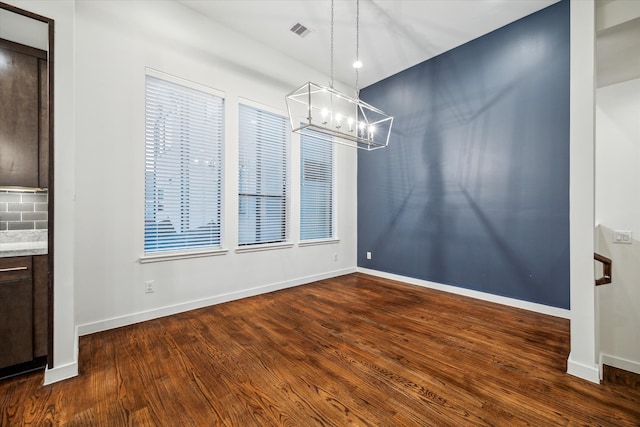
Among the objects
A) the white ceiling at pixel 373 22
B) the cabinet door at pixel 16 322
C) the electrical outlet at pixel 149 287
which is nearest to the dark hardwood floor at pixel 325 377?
the cabinet door at pixel 16 322

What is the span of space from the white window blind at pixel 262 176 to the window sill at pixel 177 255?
1.31 ft

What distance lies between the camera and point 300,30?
3576mm

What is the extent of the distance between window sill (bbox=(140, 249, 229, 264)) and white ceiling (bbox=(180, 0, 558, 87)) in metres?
2.86

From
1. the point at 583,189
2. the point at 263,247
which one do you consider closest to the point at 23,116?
the point at 263,247

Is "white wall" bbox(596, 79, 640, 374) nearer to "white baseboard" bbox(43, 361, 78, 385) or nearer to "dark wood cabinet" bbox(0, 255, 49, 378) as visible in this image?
"white baseboard" bbox(43, 361, 78, 385)

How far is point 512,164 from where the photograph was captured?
341 cm

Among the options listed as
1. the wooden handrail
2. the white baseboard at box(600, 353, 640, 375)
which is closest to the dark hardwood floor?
the white baseboard at box(600, 353, 640, 375)

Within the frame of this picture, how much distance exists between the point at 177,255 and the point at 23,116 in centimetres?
170

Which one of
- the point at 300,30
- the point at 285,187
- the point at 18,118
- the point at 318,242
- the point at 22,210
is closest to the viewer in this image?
the point at 18,118

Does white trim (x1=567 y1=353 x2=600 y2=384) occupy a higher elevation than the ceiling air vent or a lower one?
lower

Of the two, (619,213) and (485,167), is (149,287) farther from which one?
(619,213)

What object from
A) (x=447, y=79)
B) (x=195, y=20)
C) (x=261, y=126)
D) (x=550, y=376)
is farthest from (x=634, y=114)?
(x=195, y=20)

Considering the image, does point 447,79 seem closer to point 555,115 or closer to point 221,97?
point 555,115

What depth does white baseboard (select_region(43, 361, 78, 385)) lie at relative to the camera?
1.85 meters
